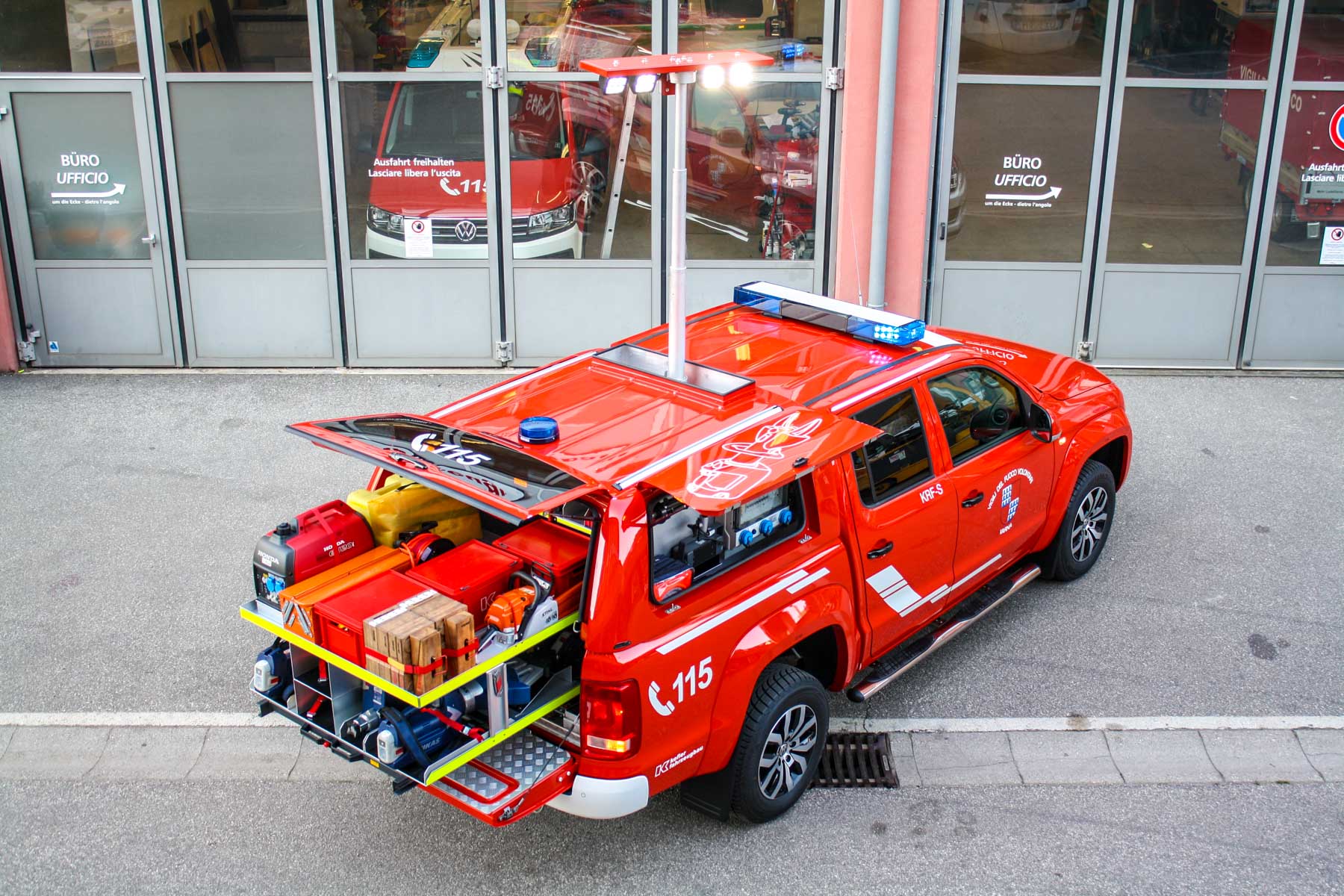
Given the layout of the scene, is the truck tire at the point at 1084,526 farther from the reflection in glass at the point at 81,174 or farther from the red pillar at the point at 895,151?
the reflection in glass at the point at 81,174

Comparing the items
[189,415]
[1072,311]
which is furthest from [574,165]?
[1072,311]

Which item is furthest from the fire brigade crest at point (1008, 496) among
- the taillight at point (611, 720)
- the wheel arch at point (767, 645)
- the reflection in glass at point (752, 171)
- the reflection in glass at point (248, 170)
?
the reflection in glass at point (248, 170)

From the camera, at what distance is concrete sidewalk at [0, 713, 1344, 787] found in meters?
5.64

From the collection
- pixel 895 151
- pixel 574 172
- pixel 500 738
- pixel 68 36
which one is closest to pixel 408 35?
pixel 574 172

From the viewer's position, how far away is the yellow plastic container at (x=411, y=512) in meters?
5.11

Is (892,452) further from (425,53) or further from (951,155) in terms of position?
(425,53)

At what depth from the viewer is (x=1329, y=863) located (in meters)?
5.04

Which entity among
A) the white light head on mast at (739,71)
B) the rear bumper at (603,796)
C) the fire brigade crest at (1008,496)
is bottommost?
the rear bumper at (603,796)

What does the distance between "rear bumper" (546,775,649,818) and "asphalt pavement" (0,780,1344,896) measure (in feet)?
1.62

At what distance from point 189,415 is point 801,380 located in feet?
19.8

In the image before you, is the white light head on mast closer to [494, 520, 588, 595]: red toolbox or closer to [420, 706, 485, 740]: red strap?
[494, 520, 588, 595]: red toolbox

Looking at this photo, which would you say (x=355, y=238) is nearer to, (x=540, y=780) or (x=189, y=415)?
(x=189, y=415)

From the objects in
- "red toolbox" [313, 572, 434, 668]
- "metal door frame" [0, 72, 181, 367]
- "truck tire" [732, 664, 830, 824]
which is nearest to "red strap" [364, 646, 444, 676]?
"red toolbox" [313, 572, 434, 668]

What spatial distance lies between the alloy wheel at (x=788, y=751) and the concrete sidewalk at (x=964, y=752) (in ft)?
1.97
